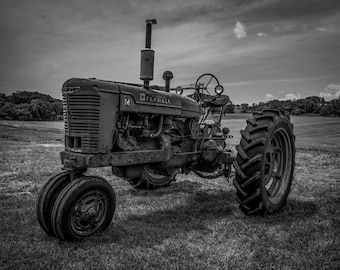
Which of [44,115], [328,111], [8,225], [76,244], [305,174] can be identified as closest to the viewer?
[76,244]

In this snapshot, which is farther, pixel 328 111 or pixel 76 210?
pixel 328 111

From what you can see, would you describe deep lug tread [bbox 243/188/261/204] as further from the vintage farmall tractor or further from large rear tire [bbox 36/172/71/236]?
large rear tire [bbox 36/172/71/236]

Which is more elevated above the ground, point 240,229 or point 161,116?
point 161,116

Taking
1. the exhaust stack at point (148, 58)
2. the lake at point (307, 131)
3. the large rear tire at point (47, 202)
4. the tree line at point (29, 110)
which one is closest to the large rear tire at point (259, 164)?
the exhaust stack at point (148, 58)

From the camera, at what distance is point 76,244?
3.25m

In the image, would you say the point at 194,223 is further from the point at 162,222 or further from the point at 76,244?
the point at 76,244

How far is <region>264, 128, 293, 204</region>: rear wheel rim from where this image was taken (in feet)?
16.0

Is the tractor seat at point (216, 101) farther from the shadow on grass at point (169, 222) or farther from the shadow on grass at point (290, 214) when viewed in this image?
the shadow on grass at point (290, 214)

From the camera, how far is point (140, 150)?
417cm

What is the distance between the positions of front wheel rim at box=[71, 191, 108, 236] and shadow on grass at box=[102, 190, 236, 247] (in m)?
0.18

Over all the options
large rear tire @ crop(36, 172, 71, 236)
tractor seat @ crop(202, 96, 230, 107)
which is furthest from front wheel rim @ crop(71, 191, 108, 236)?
tractor seat @ crop(202, 96, 230, 107)

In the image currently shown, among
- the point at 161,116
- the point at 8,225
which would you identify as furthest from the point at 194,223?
the point at 8,225

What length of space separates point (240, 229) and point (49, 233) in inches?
87.4

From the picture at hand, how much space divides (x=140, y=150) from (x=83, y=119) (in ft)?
3.12
